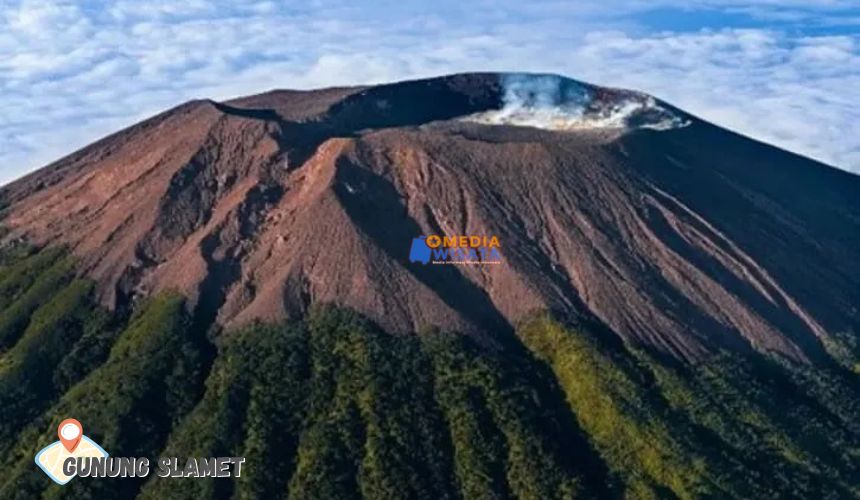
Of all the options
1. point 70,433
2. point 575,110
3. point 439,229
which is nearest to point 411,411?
point 439,229

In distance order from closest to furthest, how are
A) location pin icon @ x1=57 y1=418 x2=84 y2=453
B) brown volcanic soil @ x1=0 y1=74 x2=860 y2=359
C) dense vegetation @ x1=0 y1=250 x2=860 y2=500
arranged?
dense vegetation @ x1=0 y1=250 x2=860 y2=500, location pin icon @ x1=57 y1=418 x2=84 y2=453, brown volcanic soil @ x1=0 y1=74 x2=860 y2=359

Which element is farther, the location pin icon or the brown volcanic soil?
the brown volcanic soil

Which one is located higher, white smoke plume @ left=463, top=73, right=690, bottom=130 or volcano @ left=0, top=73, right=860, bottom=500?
white smoke plume @ left=463, top=73, right=690, bottom=130

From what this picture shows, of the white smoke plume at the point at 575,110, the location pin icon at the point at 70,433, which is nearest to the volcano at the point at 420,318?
the location pin icon at the point at 70,433

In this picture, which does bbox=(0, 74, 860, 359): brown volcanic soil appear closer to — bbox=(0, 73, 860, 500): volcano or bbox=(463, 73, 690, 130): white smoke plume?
bbox=(0, 73, 860, 500): volcano

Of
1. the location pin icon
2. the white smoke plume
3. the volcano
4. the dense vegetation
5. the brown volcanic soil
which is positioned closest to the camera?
the dense vegetation

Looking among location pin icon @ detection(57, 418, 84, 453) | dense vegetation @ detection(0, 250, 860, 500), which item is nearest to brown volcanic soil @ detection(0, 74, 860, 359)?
dense vegetation @ detection(0, 250, 860, 500)

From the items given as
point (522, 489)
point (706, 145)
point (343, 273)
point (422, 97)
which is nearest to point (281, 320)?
point (343, 273)

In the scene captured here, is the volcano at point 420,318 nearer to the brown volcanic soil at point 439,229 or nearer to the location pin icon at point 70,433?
the brown volcanic soil at point 439,229
